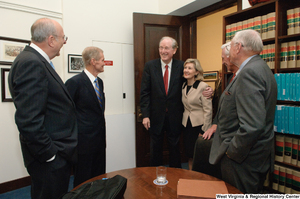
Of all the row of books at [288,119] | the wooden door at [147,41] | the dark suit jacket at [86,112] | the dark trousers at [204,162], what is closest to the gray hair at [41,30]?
the dark suit jacket at [86,112]

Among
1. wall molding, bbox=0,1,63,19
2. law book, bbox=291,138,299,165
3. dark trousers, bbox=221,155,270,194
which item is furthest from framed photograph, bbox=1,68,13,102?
law book, bbox=291,138,299,165

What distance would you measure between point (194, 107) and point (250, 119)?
1136 millimetres

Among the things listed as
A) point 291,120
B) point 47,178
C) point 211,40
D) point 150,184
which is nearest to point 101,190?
point 150,184

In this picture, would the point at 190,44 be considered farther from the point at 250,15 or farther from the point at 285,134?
the point at 285,134

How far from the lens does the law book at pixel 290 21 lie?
2014mm

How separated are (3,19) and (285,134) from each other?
140 inches

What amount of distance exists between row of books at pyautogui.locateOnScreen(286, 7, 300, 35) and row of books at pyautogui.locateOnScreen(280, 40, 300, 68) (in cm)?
11

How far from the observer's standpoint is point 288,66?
206 cm

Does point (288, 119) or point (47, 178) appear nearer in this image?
point (47, 178)

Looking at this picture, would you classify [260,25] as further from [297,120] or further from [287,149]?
[287,149]

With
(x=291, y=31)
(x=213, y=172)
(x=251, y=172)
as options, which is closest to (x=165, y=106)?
(x=213, y=172)

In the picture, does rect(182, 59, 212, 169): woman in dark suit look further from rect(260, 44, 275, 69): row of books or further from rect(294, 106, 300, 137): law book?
rect(294, 106, 300, 137): law book

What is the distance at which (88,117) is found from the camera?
2.10 metres

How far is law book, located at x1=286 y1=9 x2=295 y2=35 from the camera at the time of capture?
6.61 feet
